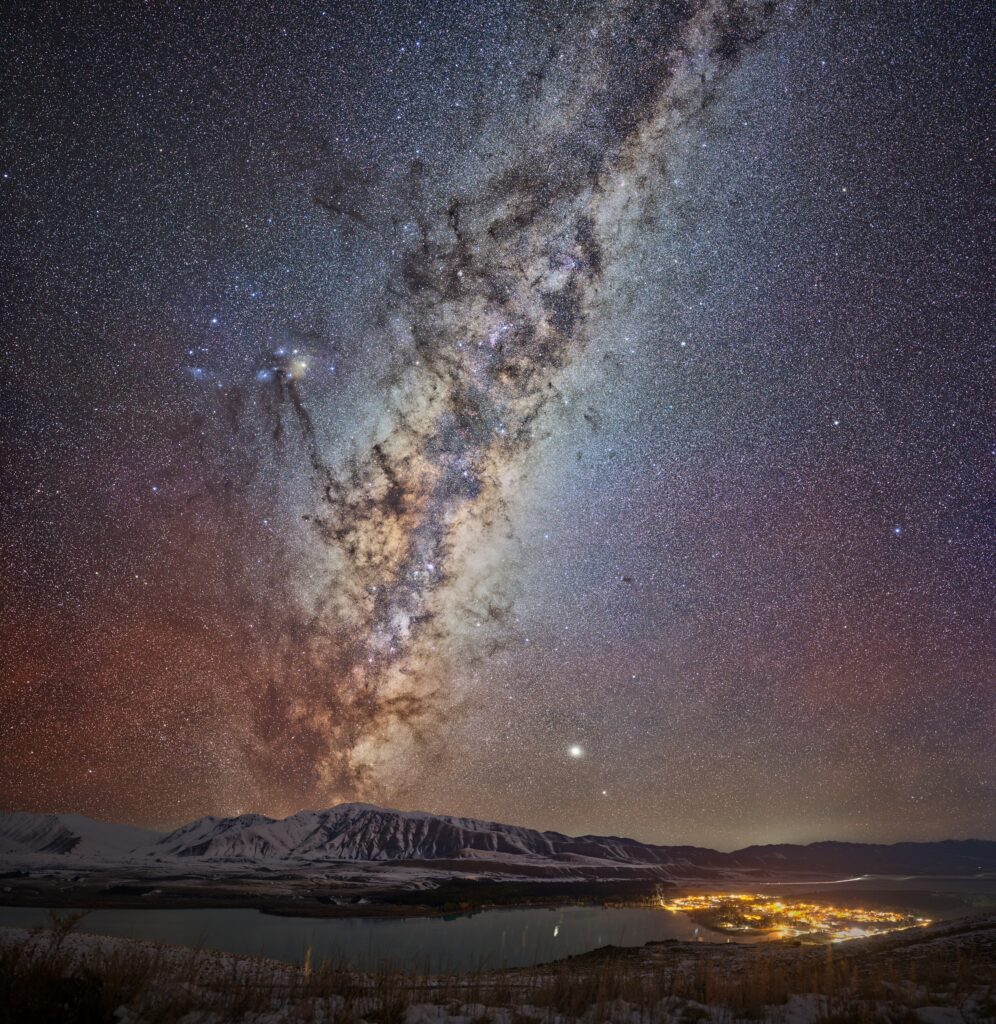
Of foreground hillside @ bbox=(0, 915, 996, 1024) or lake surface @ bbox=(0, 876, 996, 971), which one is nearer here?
foreground hillside @ bbox=(0, 915, 996, 1024)

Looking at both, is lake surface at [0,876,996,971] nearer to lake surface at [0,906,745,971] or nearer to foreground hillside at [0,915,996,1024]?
lake surface at [0,906,745,971]

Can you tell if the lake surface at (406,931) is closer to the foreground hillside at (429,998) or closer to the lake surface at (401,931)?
the lake surface at (401,931)

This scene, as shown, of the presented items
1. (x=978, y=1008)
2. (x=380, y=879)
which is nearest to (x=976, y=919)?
(x=978, y=1008)

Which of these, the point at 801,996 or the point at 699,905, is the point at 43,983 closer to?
the point at 801,996

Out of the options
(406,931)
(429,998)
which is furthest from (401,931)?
(429,998)

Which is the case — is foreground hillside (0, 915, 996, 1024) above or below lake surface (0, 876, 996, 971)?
above

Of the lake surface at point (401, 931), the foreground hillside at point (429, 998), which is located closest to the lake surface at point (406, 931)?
the lake surface at point (401, 931)

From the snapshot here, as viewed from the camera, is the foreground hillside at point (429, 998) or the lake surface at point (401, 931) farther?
the lake surface at point (401, 931)

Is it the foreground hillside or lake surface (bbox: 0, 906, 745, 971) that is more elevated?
the foreground hillside

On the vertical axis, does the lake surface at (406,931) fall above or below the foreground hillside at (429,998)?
below

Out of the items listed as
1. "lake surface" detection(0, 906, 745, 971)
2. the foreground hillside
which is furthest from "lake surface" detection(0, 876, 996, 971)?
the foreground hillside
